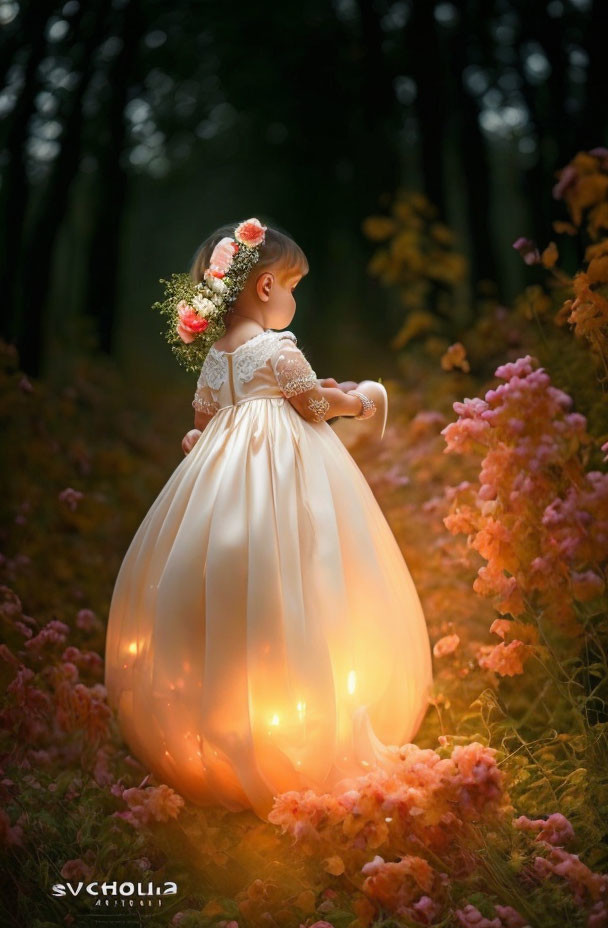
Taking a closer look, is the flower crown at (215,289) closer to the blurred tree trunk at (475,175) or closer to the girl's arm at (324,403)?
the girl's arm at (324,403)

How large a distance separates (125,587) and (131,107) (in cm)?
349

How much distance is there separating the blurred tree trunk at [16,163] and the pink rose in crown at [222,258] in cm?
190

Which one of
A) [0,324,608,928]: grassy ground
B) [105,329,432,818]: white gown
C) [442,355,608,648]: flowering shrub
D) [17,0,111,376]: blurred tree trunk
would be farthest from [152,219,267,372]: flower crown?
[17,0,111,376]: blurred tree trunk

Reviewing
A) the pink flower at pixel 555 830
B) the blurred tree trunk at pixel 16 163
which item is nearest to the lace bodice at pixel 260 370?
the pink flower at pixel 555 830

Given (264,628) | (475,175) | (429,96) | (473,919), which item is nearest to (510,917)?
(473,919)

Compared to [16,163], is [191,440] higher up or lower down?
lower down

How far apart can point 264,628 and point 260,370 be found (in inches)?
27.8

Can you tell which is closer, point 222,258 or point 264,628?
point 264,628

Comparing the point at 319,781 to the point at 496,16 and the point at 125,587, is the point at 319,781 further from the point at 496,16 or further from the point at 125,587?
the point at 496,16

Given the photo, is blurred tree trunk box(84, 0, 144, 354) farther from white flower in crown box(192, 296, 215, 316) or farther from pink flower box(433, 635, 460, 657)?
pink flower box(433, 635, 460, 657)

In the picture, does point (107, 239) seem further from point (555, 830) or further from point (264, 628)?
point (555, 830)

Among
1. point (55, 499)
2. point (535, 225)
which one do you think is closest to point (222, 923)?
point (55, 499)

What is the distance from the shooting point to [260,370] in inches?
91.4

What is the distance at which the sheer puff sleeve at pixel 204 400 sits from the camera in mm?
2465
